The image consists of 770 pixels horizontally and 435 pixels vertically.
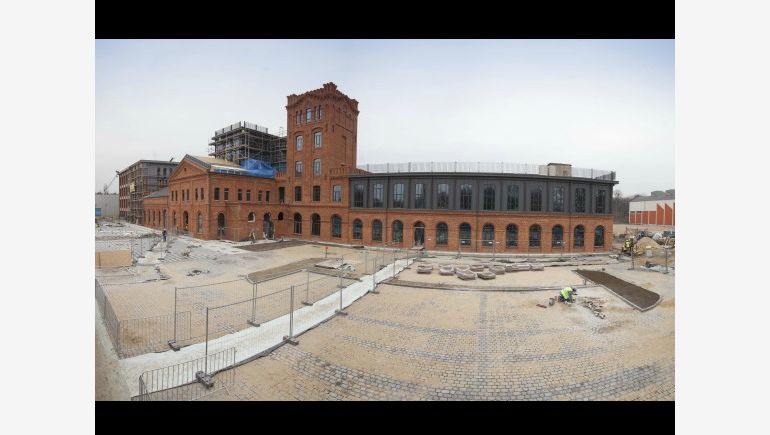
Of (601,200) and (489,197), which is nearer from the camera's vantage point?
(489,197)

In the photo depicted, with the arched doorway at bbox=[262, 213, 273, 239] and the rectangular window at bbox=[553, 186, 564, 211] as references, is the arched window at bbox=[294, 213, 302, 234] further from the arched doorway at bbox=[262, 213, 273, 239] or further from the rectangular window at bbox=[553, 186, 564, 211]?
the rectangular window at bbox=[553, 186, 564, 211]

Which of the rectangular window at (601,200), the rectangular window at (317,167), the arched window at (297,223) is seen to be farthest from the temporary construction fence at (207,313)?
the rectangular window at (601,200)

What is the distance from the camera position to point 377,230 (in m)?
33.7

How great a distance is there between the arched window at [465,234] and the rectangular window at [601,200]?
14039 mm

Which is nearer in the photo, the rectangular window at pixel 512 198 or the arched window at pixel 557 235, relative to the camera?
the rectangular window at pixel 512 198

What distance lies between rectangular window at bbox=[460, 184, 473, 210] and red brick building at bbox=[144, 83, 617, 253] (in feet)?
0.32

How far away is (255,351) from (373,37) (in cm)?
843

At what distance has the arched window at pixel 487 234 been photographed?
2977cm

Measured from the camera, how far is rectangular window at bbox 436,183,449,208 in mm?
30734

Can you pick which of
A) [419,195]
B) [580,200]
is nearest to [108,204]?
[419,195]

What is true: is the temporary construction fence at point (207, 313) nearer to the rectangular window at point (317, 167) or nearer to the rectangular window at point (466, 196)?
the rectangular window at point (466, 196)

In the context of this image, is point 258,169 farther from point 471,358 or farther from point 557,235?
point 471,358

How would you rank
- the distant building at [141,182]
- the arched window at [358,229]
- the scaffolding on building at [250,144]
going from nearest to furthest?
1. the arched window at [358,229]
2. the scaffolding on building at [250,144]
3. the distant building at [141,182]

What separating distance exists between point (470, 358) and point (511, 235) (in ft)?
78.7
